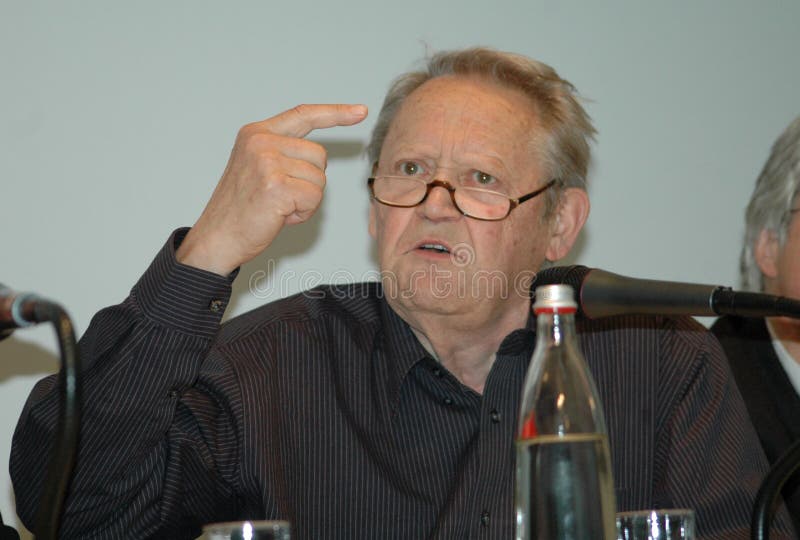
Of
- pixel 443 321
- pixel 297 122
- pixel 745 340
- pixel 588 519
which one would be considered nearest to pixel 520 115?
pixel 443 321

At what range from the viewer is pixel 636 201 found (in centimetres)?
278

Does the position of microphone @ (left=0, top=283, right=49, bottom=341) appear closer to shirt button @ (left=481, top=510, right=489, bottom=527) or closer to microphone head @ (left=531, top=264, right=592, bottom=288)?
microphone head @ (left=531, top=264, right=592, bottom=288)

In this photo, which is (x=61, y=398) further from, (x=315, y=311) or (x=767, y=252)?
(x=767, y=252)

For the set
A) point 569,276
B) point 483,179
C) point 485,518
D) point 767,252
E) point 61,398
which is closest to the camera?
point 61,398

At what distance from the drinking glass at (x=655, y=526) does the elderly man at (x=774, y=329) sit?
1.19 metres

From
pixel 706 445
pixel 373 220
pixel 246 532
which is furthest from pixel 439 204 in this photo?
pixel 246 532

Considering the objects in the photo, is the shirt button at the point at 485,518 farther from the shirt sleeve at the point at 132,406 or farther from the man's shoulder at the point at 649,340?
the shirt sleeve at the point at 132,406

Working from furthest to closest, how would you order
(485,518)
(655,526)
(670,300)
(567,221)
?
1. (567,221)
2. (485,518)
3. (670,300)
4. (655,526)

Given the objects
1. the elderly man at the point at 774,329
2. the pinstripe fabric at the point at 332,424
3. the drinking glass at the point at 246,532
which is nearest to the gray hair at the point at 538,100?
the pinstripe fabric at the point at 332,424

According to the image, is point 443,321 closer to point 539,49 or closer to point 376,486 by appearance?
point 376,486

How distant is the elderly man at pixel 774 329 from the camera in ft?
7.68

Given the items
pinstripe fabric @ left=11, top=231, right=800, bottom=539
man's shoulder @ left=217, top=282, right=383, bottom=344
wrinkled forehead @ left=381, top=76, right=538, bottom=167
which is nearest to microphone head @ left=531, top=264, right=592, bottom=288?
pinstripe fabric @ left=11, top=231, right=800, bottom=539

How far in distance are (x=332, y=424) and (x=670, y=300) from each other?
918 mm

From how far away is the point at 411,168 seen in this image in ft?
7.09
